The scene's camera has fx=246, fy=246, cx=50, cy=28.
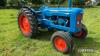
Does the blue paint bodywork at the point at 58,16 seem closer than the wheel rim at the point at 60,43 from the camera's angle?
No

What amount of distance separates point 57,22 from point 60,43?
1.09 metres

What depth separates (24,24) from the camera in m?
9.27

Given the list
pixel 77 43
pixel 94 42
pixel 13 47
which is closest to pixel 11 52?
pixel 13 47

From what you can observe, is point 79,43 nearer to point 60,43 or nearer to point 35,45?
point 60,43

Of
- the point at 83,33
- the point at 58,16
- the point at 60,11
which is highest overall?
the point at 60,11

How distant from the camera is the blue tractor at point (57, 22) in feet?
Result: 24.2

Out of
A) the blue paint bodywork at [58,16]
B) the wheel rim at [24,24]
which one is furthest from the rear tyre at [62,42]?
the wheel rim at [24,24]

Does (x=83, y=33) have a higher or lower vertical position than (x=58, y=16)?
lower

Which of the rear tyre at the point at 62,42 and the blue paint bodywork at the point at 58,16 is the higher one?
the blue paint bodywork at the point at 58,16

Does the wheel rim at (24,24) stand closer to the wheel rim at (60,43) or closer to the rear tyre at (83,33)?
the wheel rim at (60,43)

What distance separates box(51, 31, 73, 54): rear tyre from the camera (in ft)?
23.5

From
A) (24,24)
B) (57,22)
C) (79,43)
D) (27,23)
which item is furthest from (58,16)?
(24,24)

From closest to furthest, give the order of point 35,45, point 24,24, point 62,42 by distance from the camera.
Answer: point 62,42
point 35,45
point 24,24

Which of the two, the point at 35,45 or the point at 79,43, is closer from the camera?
the point at 35,45
